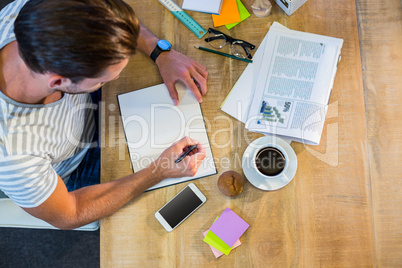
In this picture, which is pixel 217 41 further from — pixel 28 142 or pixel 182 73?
pixel 28 142

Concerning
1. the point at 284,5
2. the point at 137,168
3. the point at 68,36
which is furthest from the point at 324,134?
the point at 68,36

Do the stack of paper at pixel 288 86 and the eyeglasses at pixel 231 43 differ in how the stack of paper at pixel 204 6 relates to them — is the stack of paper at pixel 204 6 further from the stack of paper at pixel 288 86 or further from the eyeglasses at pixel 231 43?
the stack of paper at pixel 288 86

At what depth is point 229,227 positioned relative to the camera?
933 mm

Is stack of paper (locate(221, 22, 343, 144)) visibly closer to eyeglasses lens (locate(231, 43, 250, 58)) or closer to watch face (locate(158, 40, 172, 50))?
eyeglasses lens (locate(231, 43, 250, 58))

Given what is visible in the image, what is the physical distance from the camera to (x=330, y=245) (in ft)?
3.00

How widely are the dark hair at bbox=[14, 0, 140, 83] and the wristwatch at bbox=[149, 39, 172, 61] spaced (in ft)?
0.95

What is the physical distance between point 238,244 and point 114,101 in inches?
21.6

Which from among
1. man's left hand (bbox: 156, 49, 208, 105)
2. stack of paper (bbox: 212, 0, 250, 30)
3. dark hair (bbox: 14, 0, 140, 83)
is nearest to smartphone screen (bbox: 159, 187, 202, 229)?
man's left hand (bbox: 156, 49, 208, 105)

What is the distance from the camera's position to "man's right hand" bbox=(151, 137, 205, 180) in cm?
96

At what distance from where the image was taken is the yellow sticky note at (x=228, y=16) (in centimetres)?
106

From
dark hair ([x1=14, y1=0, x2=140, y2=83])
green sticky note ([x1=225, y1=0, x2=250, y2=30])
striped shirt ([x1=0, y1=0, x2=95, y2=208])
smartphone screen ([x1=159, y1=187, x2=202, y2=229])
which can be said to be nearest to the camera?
dark hair ([x1=14, y1=0, x2=140, y2=83])

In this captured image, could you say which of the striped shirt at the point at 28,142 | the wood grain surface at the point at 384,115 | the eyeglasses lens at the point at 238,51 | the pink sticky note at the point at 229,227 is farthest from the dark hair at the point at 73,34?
the wood grain surface at the point at 384,115

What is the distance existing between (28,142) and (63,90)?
0.16 metres

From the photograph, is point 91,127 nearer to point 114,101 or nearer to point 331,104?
point 114,101
